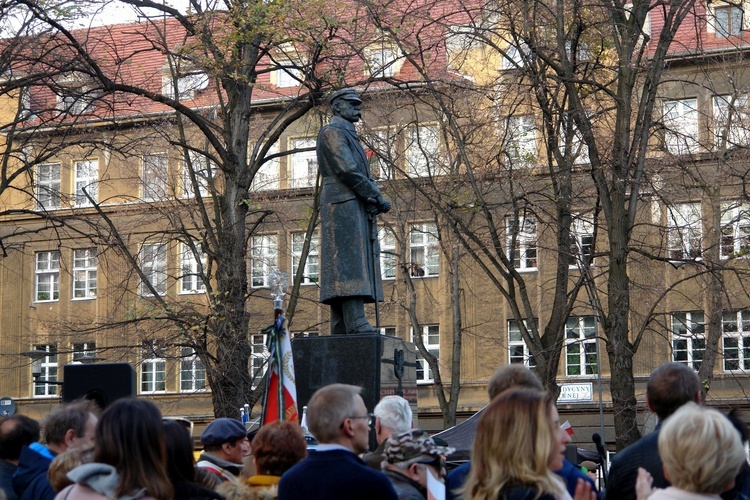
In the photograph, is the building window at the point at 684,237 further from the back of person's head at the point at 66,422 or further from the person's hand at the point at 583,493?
the person's hand at the point at 583,493

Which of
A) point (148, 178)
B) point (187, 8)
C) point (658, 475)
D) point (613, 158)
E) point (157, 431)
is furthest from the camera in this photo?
point (148, 178)

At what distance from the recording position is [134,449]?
14.9ft

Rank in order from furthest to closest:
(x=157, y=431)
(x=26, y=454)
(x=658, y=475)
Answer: (x=26, y=454) < (x=658, y=475) < (x=157, y=431)

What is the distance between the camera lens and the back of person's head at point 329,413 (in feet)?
17.0

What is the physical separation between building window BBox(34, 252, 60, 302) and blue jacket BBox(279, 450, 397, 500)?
4066cm

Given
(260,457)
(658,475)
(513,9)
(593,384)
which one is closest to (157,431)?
(260,457)

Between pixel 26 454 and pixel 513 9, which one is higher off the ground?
pixel 513 9

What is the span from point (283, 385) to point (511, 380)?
5.05 metres

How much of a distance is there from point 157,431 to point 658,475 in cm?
228

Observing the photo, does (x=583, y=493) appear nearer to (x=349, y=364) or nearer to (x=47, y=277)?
(x=349, y=364)

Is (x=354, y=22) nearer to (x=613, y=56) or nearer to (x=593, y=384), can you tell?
(x=613, y=56)

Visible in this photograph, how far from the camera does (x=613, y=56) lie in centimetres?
2120

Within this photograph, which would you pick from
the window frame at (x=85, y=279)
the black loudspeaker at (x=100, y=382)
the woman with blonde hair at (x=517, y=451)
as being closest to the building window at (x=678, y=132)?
the black loudspeaker at (x=100, y=382)

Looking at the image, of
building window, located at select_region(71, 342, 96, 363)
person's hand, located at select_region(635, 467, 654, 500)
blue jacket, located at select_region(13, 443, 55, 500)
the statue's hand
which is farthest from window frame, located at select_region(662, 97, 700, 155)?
person's hand, located at select_region(635, 467, 654, 500)
